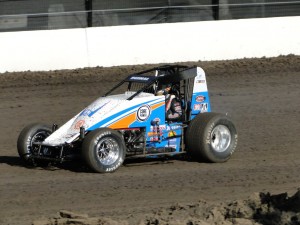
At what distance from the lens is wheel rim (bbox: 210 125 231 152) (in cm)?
1044

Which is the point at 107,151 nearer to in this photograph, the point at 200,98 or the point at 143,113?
the point at 143,113

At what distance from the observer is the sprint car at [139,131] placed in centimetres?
962

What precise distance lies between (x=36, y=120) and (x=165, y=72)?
3983mm

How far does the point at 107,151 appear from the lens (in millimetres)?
9609

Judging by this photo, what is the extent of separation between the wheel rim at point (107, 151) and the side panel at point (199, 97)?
1545 mm

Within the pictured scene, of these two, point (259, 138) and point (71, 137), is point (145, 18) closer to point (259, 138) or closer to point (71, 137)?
point (259, 138)

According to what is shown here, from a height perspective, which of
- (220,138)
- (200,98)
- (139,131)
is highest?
(200,98)

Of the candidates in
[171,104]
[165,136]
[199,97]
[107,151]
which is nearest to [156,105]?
[171,104]

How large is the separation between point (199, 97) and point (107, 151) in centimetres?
184

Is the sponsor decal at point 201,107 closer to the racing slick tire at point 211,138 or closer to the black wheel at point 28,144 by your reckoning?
the racing slick tire at point 211,138

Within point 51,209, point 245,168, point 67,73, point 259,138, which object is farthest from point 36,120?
point 51,209

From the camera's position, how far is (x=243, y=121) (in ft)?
44.4

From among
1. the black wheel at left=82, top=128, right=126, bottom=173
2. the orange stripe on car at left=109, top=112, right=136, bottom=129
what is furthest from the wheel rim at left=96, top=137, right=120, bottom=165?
the orange stripe on car at left=109, top=112, right=136, bottom=129

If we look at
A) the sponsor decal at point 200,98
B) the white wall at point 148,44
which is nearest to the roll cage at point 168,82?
the sponsor decal at point 200,98
